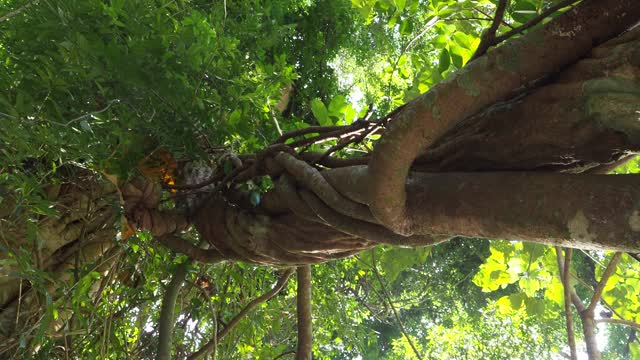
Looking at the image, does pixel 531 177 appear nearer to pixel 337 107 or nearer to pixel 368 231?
pixel 368 231

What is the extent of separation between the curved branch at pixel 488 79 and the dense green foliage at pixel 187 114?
16.5 inches

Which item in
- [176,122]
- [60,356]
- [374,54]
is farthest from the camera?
[374,54]

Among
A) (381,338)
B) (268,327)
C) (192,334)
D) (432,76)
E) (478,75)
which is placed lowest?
(478,75)

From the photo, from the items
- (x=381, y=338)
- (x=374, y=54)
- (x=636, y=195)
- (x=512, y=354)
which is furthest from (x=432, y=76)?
(x=381, y=338)

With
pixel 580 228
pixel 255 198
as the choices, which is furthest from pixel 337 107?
pixel 580 228

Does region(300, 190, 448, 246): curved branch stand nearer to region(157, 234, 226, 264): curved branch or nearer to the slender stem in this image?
region(157, 234, 226, 264): curved branch

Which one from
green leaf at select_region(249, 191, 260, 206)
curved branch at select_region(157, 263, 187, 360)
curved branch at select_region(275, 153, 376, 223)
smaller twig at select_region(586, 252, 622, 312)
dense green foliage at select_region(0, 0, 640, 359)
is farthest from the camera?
smaller twig at select_region(586, 252, 622, 312)

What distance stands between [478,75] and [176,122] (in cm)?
83

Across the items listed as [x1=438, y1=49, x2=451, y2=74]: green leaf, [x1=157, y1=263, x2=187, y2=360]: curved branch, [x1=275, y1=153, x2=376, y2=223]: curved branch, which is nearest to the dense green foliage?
[x1=438, y1=49, x2=451, y2=74]: green leaf

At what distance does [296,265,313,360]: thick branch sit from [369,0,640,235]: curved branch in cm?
108

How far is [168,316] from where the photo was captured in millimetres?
1876

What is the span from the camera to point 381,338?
1061 centimetres

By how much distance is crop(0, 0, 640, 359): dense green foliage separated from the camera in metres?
1.28

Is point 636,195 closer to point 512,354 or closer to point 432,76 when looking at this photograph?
point 432,76
